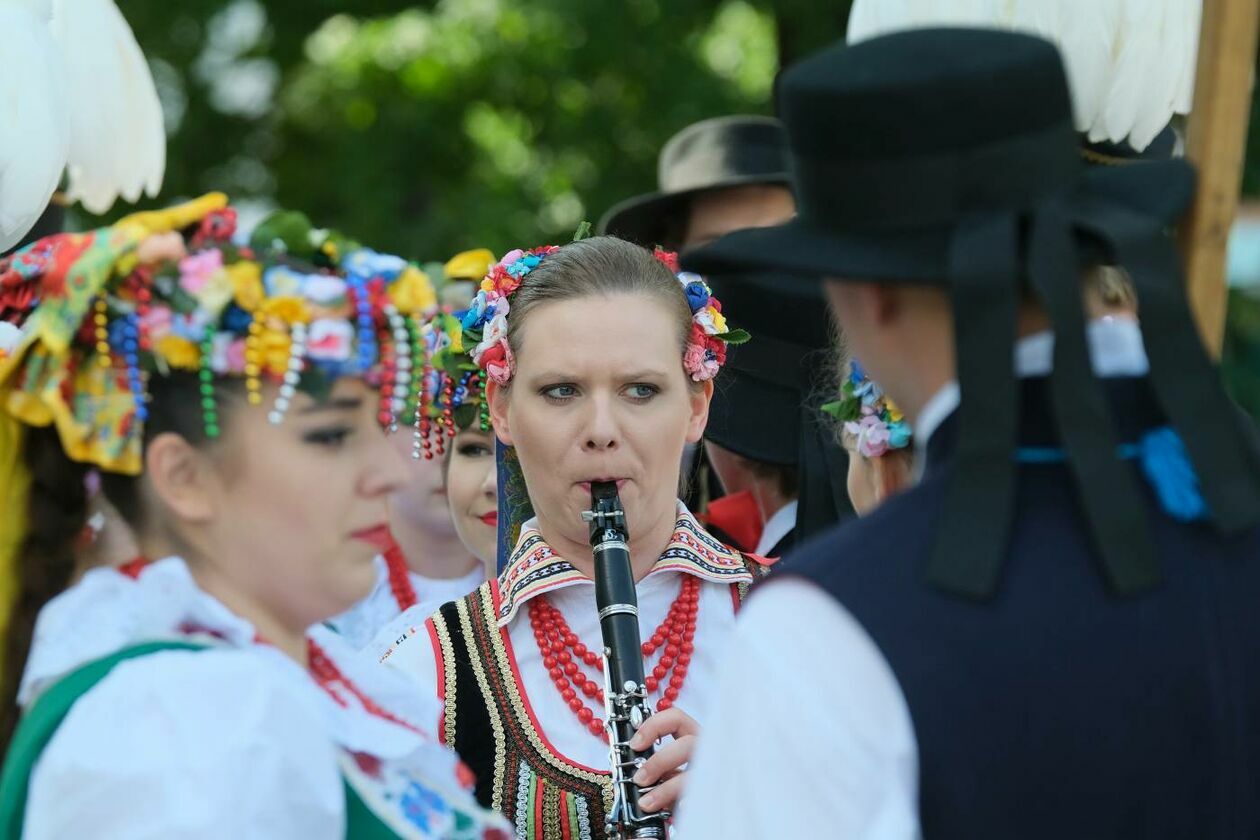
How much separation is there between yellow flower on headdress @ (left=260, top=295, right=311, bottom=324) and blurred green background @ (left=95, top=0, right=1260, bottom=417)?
623 centimetres

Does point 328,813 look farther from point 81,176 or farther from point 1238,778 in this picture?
point 81,176

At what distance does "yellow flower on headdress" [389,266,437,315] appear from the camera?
2.09 metres

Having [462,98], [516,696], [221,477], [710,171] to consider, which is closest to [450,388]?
[516,696]

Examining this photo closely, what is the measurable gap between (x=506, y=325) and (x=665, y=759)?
908mm

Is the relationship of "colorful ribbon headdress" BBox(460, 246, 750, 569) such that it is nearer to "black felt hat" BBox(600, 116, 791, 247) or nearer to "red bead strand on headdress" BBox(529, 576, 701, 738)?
"red bead strand on headdress" BBox(529, 576, 701, 738)

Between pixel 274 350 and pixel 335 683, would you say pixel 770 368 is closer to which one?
pixel 335 683

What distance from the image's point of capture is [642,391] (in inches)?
120

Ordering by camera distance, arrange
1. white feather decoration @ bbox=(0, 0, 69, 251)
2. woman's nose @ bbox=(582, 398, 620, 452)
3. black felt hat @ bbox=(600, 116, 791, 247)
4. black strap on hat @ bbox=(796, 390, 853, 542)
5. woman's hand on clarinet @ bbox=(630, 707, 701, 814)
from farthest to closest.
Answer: black felt hat @ bbox=(600, 116, 791, 247) < black strap on hat @ bbox=(796, 390, 853, 542) < white feather decoration @ bbox=(0, 0, 69, 251) < woman's nose @ bbox=(582, 398, 620, 452) < woman's hand on clarinet @ bbox=(630, 707, 701, 814)

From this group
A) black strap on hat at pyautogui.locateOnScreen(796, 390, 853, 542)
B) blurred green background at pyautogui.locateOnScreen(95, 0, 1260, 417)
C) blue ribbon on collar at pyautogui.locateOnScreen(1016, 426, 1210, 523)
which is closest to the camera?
blue ribbon on collar at pyautogui.locateOnScreen(1016, 426, 1210, 523)

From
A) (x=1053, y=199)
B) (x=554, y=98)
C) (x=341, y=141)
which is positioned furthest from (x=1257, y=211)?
(x=1053, y=199)

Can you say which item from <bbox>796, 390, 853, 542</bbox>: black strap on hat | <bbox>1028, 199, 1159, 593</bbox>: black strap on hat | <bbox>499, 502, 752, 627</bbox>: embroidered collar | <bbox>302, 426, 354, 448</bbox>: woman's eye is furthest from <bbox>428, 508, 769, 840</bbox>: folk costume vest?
<bbox>1028, 199, 1159, 593</bbox>: black strap on hat

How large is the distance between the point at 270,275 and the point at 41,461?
375mm

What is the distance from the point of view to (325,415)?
6.71 feet

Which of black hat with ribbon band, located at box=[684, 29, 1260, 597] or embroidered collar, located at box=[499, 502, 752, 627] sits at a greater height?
black hat with ribbon band, located at box=[684, 29, 1260, 597]
